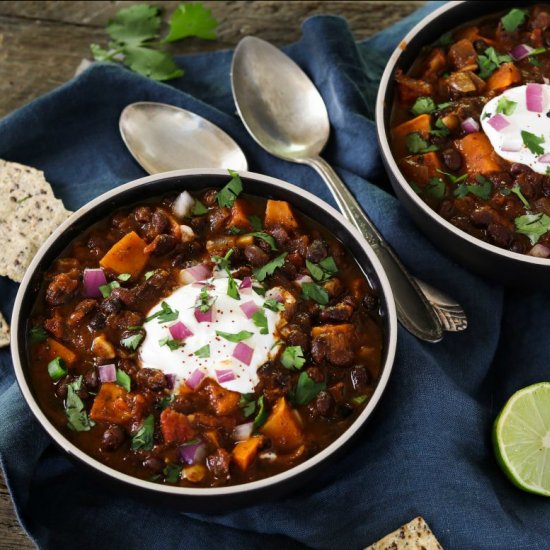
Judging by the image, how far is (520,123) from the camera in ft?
15.0

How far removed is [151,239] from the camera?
14.1 ft

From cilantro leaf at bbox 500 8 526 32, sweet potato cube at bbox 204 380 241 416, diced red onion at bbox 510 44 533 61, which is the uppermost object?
cilantro leaf at bbox 500 8 526 32

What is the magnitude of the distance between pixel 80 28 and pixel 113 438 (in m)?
2.93

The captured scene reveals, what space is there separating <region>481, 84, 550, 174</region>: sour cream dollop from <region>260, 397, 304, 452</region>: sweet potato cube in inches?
67.3

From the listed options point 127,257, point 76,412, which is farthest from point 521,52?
point 76,412

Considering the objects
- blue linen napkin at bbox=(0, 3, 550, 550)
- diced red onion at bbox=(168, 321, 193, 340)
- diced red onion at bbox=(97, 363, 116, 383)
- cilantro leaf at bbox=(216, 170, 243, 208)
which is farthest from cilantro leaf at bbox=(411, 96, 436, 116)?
diced red onion at bbox=(97, 363, 116, 383)

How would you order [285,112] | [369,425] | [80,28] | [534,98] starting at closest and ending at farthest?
[369,425]
[534,98]
[285,112]
[80,28]

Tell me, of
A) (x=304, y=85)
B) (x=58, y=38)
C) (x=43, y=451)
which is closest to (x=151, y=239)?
(x=43, y=451)

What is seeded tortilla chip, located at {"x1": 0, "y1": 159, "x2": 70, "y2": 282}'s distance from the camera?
4738mm

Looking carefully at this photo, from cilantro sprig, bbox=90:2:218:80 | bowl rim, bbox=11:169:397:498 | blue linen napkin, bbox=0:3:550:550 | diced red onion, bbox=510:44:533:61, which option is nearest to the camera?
bowl rim, bbox=11:169:397:498

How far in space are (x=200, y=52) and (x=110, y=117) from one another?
2.56ft

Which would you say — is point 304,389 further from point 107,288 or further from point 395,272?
point 395,272

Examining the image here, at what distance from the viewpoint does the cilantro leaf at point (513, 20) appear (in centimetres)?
498

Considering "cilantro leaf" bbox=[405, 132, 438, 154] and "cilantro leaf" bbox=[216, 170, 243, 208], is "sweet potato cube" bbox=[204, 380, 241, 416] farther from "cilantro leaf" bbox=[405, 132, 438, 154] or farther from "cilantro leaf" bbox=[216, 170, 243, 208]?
"cilantro leaf" bbox=[405, 132, 438, 154]
